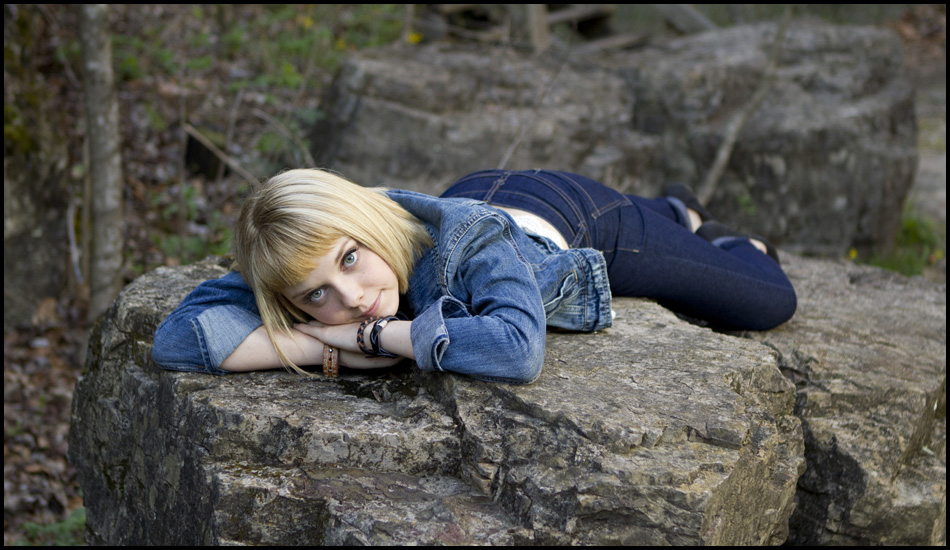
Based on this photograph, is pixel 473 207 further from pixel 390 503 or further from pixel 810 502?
pixel 810 502

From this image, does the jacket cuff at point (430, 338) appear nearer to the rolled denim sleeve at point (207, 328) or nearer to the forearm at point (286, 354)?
the forearm at point (286, 354)

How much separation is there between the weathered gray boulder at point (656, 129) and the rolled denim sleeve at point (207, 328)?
342 centimetres

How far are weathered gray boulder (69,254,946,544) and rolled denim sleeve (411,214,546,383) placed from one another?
0.11 meters

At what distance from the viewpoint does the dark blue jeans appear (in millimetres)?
3129

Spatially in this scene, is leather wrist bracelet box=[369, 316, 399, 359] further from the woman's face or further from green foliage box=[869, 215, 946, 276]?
green foliage box=[869, 215, 946, 276]

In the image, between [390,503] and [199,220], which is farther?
[199,220]

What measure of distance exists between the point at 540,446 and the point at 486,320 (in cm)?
39

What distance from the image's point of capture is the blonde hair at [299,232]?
7.43 ft

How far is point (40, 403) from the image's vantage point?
198 inches

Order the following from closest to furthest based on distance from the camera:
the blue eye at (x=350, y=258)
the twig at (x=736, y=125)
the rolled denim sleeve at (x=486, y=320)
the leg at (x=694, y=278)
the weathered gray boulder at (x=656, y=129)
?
the rolled denim sleeve at (x=486, y=320) → the blue eye at (x=350, y=258) → the leg at (x=694, y=278) → the weathered gray boulder at (x=656, y=129) → the twig at (x=736, y=125)

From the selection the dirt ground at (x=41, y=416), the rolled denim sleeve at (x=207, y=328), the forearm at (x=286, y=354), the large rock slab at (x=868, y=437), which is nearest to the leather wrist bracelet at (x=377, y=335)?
the forearm at (x=286, y=354)

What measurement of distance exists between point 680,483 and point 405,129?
4692 mm

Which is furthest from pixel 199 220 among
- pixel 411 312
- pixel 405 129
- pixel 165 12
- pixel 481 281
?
pixel 481 281

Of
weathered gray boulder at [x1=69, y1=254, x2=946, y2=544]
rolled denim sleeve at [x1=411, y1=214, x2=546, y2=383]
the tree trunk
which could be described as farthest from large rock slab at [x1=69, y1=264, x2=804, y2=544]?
the tree trunk
